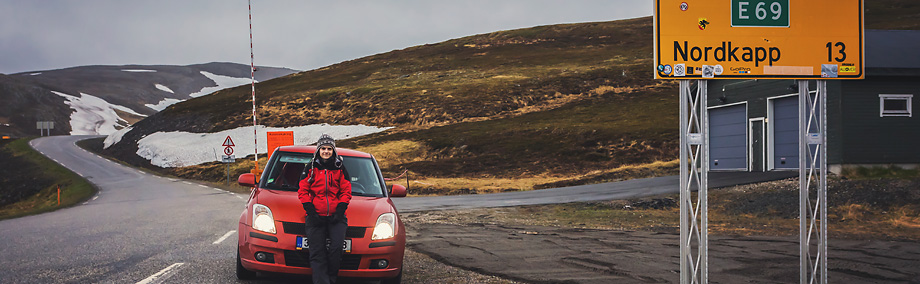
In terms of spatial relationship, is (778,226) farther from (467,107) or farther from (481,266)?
(467,107)

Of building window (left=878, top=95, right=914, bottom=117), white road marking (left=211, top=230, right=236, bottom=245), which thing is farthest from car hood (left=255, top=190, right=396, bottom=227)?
building window (left=878, top=95, right=914, bottom=117)

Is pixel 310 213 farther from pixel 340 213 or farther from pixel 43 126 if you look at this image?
pixel 43 126

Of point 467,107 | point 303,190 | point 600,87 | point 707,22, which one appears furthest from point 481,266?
point 600,87

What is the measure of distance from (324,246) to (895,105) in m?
23.4

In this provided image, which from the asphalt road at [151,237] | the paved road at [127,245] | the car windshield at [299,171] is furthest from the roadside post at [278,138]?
the car windshield at [299,171]

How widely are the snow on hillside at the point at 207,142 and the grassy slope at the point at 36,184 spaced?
758 cm

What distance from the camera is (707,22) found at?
726 cm

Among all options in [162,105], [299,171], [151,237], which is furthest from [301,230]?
[162,105]

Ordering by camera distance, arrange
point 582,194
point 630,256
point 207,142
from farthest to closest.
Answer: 1. point 207,142
2. point 582,194
3. point 630,256

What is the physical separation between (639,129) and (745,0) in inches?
1667

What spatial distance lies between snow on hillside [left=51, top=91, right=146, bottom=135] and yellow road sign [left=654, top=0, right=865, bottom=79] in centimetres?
13714

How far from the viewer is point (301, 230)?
24.2 ft

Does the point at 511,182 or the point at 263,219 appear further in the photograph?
the point at 511,182

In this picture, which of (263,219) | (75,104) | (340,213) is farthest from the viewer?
(75,104)
